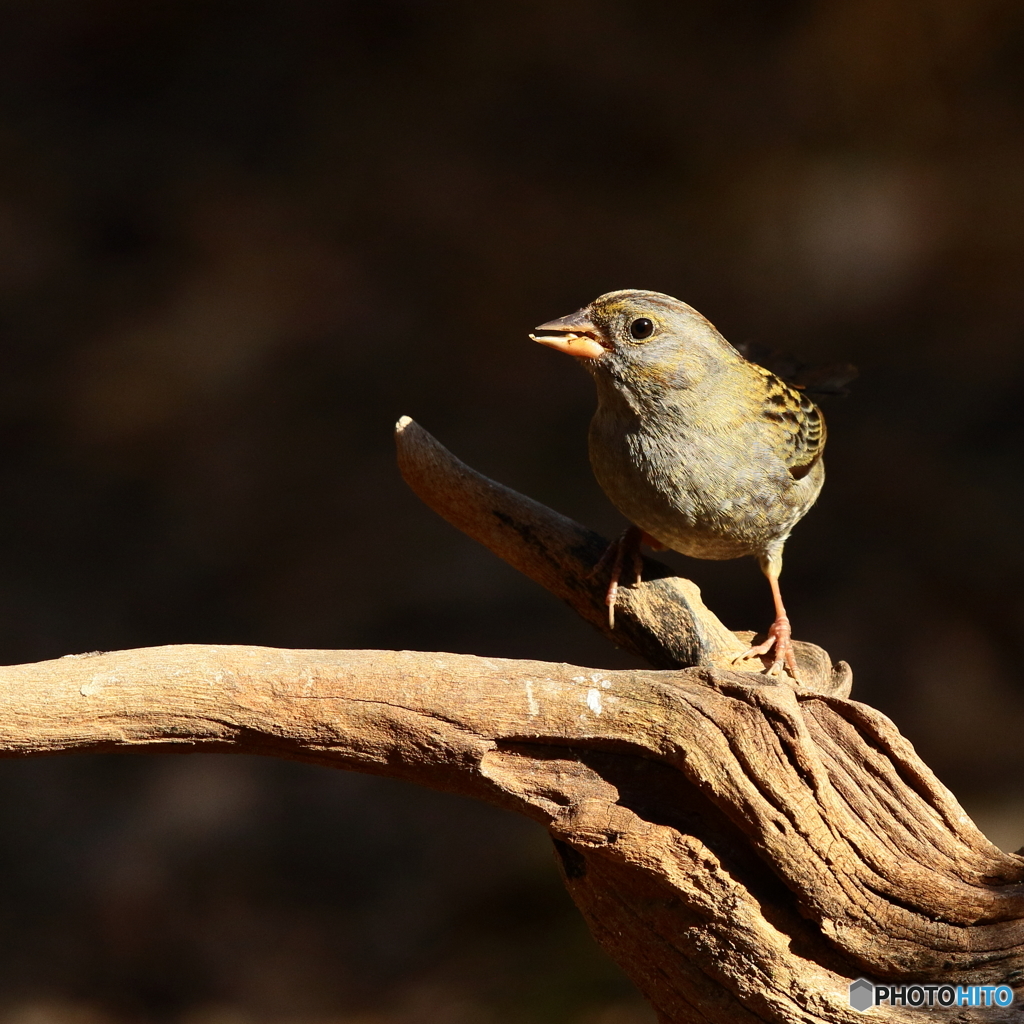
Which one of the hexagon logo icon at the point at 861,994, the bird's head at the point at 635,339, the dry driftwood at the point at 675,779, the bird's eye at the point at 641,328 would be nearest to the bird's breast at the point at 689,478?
the bird's head at the point at 635,339

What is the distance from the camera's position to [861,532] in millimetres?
6656

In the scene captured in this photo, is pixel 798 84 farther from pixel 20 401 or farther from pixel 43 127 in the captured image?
pixel 20 401

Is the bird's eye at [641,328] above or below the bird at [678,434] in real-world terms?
above

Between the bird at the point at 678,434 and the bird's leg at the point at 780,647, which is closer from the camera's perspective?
the bird at the point at 678,434

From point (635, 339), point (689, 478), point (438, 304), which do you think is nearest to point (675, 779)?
point (689, 478)

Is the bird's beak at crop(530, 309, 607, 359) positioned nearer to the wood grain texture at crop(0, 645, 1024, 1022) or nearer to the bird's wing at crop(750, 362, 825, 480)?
the bird's wing at crop(750, 362, 825, 480)

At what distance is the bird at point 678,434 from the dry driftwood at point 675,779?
0.67 m

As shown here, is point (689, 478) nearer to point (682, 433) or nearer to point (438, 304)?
point (682, 433)

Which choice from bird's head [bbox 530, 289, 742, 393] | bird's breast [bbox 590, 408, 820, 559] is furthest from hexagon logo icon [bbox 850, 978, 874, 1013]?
bird's head [bbox 530, 289, 742, 393]

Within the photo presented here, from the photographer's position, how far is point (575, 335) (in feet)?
10.9

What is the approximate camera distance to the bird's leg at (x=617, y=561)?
3.39 m

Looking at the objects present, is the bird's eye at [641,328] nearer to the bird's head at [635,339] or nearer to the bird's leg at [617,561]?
the bird's head at [635,339]

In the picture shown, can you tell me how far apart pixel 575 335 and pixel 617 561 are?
66cm

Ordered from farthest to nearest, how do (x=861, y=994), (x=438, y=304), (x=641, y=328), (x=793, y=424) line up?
1. (x=438, y=304)
2. (x=793, y=424)
3. (x=641, y=328)
4. (x=861, y=994)
